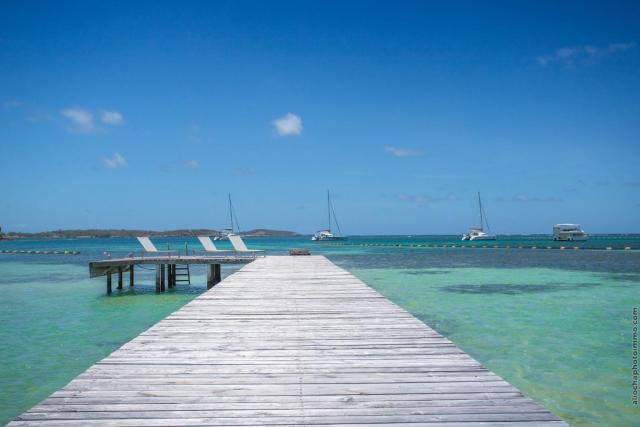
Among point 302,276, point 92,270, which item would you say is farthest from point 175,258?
point 302,276

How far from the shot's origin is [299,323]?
667 centimetres

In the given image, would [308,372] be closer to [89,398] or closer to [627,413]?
[89,398]

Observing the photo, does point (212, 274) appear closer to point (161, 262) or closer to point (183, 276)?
point (161, 262)

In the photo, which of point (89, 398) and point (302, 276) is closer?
point (89, 398)

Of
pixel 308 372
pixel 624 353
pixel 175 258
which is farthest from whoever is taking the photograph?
pixel 175 258

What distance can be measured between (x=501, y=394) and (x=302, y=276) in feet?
34.0

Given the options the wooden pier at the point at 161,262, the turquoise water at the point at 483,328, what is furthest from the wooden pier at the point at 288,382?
the wooden pier at the point at 161,262

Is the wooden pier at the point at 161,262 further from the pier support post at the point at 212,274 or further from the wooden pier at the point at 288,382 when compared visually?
the wooden pier at the point at 288,382

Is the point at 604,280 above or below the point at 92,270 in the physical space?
below

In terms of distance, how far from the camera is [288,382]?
3990 millimetres

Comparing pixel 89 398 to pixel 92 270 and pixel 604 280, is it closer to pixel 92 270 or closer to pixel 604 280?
pixel 92 270

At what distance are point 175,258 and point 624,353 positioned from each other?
17.1 m

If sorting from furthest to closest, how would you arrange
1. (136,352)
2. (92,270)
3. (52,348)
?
(92,270) < (52,348) < (136,352)

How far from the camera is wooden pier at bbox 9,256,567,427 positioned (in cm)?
323
